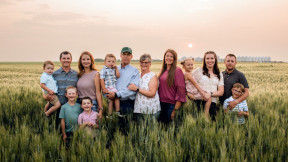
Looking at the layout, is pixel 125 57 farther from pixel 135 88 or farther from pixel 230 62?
pixel 230 62

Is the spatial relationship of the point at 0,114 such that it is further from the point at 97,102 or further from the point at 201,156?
the point at 201,156

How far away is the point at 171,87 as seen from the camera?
13.8 ft

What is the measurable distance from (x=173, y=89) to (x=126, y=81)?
3.35 ft

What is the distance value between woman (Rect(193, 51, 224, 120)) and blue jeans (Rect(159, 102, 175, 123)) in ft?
2.63

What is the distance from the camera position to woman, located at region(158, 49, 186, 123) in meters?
4.12

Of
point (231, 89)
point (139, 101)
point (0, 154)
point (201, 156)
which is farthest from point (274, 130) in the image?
point (0, 154)

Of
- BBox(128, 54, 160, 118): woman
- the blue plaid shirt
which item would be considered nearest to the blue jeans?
BBox(128, 54, 160, 118): woman

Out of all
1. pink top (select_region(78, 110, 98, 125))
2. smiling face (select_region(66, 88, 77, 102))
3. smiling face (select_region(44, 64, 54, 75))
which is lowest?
pink top (select_region(78, 110, 98, 125))

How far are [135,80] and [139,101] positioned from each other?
1.54 feet

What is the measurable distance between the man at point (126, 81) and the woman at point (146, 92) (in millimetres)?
227

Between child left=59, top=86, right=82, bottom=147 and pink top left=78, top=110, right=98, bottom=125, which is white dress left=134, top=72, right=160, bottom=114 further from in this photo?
child left=59, top=86, right=82, bottom=147

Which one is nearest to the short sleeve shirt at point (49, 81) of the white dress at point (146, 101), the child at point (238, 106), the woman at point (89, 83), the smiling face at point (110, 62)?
the woman at point (89, 83)

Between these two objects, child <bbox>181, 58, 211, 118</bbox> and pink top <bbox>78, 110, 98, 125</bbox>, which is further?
child <bbox>181, 58, 211, 118</bbox>

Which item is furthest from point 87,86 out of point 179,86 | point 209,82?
point 209,82
